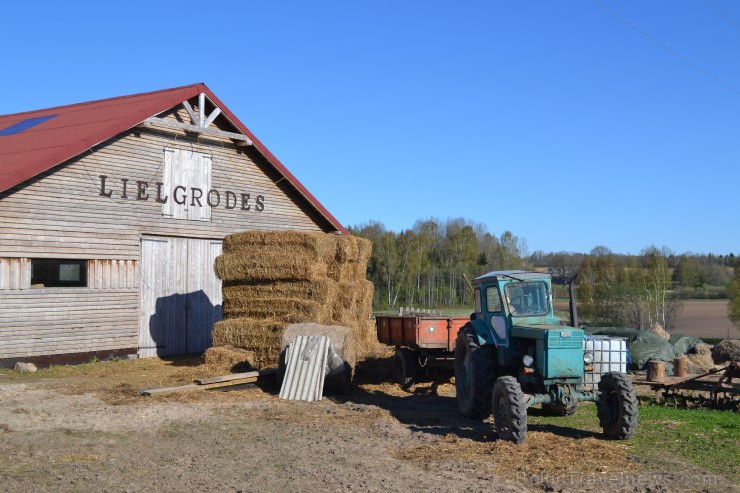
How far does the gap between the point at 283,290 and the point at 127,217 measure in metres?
4.78

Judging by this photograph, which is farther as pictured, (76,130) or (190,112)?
(190,112)

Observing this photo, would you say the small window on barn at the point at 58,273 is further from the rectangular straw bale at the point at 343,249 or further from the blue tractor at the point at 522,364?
the blue tractor at the point at 522,364

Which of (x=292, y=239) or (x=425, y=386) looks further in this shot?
(x=292, y=239)

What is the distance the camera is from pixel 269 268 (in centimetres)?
1622

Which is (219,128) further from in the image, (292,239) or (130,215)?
(292,239)

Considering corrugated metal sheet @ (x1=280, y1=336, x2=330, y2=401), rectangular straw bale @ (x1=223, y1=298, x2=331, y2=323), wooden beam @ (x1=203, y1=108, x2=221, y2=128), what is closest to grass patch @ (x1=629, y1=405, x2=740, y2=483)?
corrugated metal sheet @ (x1=280, y1=336, x2=330, y2=401)

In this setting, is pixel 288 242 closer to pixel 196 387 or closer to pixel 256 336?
pixel 256 336

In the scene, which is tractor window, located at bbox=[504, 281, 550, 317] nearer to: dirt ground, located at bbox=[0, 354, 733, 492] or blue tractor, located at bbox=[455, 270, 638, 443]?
blue tractor, located at bbox=[455, 270, 638, 443]

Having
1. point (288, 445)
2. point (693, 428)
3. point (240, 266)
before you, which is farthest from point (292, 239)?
point (693, 428)

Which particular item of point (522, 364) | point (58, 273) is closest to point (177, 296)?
point (58, 273)

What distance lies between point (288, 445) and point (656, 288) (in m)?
21.9

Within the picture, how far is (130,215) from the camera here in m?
18.3

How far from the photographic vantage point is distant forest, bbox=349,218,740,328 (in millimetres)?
26719

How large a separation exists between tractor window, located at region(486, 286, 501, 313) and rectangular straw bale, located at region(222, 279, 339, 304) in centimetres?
546
